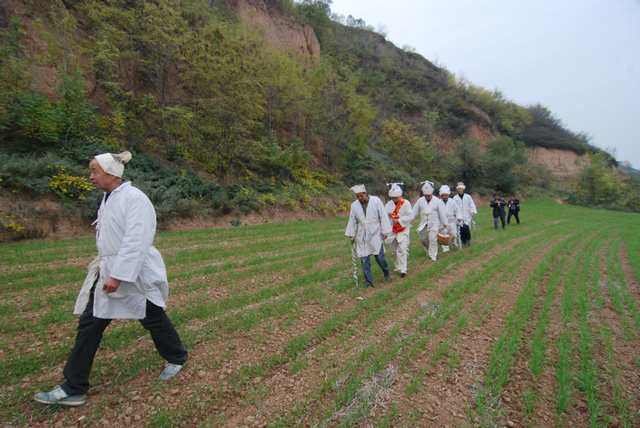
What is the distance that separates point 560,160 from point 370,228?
68.3 m

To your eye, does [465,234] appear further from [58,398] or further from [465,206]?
[58,398]

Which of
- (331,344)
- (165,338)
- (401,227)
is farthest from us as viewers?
(401,227)

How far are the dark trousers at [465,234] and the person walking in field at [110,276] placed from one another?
1019cm

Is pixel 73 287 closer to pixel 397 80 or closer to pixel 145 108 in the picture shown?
pixel 145 108

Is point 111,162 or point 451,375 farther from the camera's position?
point 451,375

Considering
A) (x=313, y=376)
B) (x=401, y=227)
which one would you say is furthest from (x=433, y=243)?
(x=313, y=376)

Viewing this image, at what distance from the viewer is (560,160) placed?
58594 mm

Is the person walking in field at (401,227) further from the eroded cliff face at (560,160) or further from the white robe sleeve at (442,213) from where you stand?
the eroded cliff face at (560,160)

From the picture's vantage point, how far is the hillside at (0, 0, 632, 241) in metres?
10.6

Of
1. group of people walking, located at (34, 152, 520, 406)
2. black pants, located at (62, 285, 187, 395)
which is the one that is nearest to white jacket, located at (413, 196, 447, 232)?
group of people walking, located at (34, 152, 520, 406)

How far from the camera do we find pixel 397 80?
158 feet

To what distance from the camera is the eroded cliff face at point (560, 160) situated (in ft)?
187

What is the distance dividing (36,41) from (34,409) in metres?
16.9

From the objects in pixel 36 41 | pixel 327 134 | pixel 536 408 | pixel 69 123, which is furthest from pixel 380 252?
pixel 327 134
